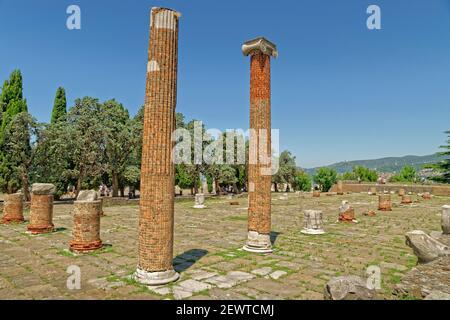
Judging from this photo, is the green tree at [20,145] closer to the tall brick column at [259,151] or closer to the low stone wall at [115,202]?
the low stone wall at [115,202]

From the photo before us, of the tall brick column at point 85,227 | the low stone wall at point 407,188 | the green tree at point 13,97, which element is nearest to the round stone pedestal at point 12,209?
the tall brick column at point 85,227

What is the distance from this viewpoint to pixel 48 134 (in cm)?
2167

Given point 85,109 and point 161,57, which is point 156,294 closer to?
point 161,57

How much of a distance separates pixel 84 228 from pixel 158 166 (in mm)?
3954

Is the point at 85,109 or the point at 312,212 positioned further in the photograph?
the point at 85,109

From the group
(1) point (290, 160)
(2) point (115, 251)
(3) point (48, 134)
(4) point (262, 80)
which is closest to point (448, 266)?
(4) point (262, 80)

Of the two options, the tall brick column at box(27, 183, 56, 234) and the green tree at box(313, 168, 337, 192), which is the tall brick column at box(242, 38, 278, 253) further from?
the green tree at box(313, 168, 337, 192)

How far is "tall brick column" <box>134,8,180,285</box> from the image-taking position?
5.73 metres

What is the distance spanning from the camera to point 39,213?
1060 centimetres

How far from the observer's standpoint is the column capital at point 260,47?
846cm

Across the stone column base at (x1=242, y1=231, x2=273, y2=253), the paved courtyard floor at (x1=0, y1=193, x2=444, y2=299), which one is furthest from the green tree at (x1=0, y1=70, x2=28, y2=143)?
the stone column base at (x1=242, y1=231, x2=273, y2=253)

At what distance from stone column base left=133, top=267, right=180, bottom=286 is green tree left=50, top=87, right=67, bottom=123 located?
28297 mm

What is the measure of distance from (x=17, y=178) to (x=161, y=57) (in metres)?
21.7

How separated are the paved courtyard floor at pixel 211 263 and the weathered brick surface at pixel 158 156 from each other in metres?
0.75
